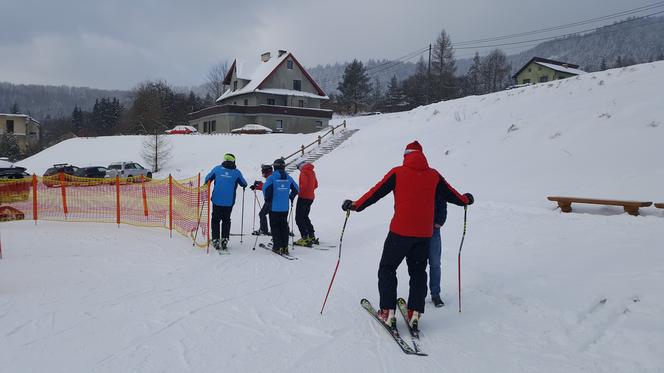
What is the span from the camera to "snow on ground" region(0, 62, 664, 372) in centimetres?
381

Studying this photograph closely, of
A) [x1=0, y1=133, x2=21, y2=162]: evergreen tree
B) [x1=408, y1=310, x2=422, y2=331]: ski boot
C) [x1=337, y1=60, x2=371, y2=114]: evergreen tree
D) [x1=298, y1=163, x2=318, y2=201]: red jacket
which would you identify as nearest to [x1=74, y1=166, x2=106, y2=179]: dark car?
[x1=298, y1=163, x2=318, y2=201]: red jacket

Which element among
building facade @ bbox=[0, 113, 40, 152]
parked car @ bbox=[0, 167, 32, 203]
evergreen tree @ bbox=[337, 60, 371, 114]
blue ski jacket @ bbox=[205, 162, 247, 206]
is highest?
evergreen tree @ bbox=[337, 60, 371, 114]

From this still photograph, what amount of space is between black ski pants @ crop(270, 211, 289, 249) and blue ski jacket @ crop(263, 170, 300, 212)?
0.38 feet

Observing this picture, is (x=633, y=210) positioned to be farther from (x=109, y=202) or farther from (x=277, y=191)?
(x=109, y=202)

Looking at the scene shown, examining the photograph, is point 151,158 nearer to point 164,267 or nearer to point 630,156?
point 164,267

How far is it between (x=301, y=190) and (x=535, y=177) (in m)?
7.14

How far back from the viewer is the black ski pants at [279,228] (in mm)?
8320

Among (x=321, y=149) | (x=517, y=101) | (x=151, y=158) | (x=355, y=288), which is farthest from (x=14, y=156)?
(x=355, y=288)

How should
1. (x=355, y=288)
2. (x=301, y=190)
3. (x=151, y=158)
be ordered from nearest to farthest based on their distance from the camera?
(x=355, y=288) → (x=301, y=190) → (x=151, y=158)

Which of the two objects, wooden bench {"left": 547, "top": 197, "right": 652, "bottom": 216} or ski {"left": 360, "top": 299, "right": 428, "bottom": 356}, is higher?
wooden bench {"left": 547, "top": 197, "right": 652, "bottom": 216}

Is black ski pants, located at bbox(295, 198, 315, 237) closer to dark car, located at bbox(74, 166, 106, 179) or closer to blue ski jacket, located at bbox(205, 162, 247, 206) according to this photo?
blue ski jacket, located at bbox(205, 162, 247, 206)

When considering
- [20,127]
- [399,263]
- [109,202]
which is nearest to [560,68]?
[109,202]

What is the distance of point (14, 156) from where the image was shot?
57719 millimetres

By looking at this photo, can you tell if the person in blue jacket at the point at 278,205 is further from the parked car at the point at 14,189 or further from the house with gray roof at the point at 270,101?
the house with gray roof at the point at 270,101
